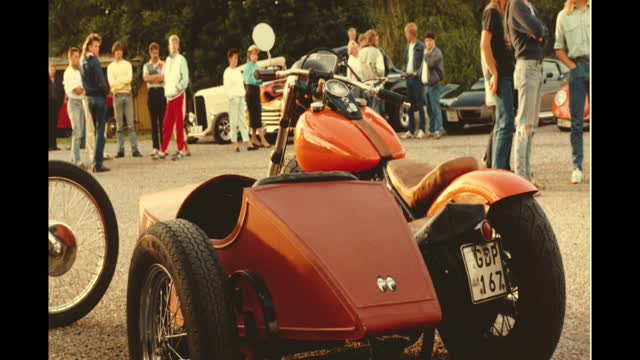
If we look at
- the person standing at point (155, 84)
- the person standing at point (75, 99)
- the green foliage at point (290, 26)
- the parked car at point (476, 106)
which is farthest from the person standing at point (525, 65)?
the green foliage at point (290, 26)

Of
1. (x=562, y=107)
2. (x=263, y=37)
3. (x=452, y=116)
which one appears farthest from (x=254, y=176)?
(x=452, y=116)

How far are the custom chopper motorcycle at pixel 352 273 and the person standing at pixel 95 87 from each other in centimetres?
982

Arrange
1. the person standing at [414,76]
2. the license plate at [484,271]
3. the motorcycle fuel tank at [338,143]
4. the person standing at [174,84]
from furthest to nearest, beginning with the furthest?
the person standing at [414,76]
the person standing at [174,84]
the motorcycle fuel tank at [338,143]
the license plate at [484,271]

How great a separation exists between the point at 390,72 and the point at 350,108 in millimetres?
14351

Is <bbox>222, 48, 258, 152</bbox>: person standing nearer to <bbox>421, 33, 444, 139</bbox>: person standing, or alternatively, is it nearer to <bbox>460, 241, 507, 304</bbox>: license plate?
<bbox>421, 33, 444, 139</bbox>: person standing

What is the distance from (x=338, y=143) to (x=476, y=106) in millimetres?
13713

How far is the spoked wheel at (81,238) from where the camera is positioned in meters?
4.80

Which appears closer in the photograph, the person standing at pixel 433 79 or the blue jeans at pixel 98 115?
the blue jeans at pixel 98 115

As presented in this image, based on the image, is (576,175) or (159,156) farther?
(159,156)

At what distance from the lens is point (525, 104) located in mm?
8898

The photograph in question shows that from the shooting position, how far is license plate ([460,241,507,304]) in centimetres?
350

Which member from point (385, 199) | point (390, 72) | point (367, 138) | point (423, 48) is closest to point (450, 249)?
point (385, 199)

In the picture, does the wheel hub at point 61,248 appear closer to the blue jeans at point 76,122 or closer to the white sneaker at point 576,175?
the white sneaker at point 576,175

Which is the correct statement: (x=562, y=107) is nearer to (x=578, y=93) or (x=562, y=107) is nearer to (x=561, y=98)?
(x=561, y=98)
